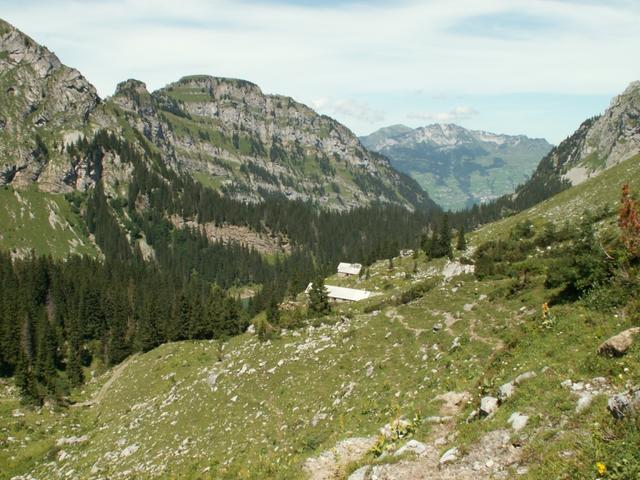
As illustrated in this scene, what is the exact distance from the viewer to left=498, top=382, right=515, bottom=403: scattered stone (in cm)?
1902

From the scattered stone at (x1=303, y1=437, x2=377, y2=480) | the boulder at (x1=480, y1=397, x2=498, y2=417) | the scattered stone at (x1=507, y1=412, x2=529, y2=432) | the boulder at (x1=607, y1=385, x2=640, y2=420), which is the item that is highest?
the boulder at (x1=607, y1=385, x2=640, y2=420)

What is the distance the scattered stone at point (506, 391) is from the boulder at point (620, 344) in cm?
374

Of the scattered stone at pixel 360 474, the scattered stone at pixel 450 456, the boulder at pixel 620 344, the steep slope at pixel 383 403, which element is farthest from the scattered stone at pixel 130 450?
the boulder at pixel 620 344

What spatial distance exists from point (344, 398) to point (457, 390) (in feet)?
29.1

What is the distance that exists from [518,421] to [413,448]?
13.3 feet

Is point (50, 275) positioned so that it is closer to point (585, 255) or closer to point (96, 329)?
point (96, 329)

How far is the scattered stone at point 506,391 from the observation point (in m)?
19.0

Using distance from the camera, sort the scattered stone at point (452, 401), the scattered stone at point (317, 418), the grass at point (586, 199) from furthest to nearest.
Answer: the grass at point (586, 199), the scattered stone at point (317, 418), the scattered stone at point (452, 401)

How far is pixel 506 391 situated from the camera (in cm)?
1930

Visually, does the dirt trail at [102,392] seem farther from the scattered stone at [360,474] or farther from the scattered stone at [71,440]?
the scattered stone at [360,474]

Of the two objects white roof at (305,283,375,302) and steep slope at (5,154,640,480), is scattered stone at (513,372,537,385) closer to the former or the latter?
steep slope at (5,154,640,480)

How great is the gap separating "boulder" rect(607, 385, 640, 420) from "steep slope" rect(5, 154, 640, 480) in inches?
12.3

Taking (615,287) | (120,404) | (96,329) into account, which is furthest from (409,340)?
(96,329)

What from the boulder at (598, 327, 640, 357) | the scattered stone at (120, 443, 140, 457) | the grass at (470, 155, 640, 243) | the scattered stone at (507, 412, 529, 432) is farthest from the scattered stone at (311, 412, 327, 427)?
the grass at (470, 155, 640, 243)
